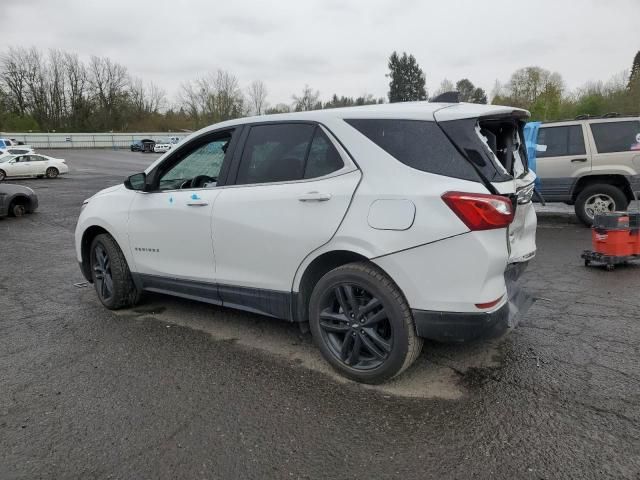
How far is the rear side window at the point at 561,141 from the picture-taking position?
8.87 meters

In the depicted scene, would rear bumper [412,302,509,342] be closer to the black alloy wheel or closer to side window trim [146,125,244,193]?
side window trim [146,125,244,193]

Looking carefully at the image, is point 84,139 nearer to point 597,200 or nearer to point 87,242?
point 87,242

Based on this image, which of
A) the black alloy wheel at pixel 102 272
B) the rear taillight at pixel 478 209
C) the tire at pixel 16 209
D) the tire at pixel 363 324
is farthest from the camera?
the tire at pixel 16 209

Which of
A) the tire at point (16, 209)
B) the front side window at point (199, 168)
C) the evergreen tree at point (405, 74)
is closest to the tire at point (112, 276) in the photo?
the front side window at point (199, 168)

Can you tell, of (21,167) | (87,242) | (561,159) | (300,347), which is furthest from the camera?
(21,167)

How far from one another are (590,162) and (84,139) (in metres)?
66.4

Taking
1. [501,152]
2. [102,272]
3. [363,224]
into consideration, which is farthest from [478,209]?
[102,272]

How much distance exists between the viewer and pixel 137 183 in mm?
4441

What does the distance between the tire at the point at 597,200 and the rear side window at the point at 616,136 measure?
0.67m

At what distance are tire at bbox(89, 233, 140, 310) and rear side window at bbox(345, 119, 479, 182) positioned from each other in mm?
2848

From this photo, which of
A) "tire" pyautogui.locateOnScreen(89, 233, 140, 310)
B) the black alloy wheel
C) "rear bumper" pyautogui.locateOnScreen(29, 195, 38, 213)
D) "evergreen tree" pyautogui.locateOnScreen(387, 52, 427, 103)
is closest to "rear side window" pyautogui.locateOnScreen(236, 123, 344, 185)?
"tire" pyautogui.locateOnScreen(89, 233, 140, 310)

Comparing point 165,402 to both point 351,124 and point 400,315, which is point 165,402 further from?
point 351,124

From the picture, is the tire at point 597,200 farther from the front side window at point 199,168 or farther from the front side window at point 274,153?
the front side window at point 199,168

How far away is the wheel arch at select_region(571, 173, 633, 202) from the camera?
850 centimetres
